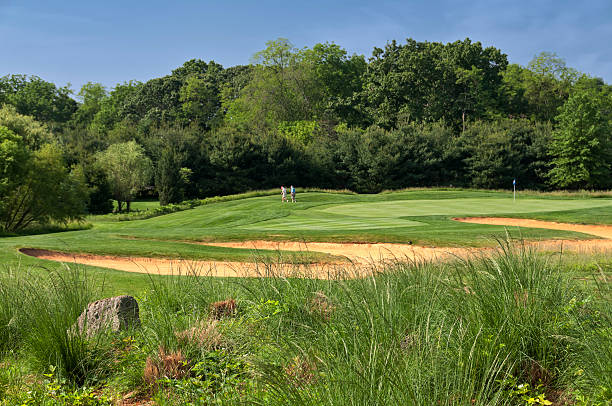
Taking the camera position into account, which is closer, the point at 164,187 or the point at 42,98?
the point at 164,187

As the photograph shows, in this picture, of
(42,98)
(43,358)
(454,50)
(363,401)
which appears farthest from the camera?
(42,98)

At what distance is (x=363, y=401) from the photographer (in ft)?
9.43

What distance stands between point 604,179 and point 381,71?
32.1 metres

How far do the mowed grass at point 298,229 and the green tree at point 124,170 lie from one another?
1137 centimetres

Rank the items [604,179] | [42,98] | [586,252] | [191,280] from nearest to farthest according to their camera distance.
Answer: [191,280] → [586,252] → [604,179] → [42,98]

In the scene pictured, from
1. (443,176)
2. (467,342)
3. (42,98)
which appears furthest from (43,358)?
(42,98)

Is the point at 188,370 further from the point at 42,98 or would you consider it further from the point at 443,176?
the point at 42,98

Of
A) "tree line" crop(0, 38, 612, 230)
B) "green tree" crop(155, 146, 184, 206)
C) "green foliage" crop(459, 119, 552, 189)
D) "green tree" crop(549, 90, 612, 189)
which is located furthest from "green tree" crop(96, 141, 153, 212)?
"green tree" crop(549, 90, 612, 189)

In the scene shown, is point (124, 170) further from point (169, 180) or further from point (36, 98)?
point (36, 98)

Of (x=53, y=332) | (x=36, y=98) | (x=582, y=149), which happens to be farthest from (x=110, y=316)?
(x=36, y=98)

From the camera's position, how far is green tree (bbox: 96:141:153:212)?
141 ft

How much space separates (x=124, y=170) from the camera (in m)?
43.6

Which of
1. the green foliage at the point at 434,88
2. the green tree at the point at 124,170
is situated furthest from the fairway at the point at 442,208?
the green foliage at the point at 434,88

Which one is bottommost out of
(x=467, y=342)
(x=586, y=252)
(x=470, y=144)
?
(x=586, y=252)
